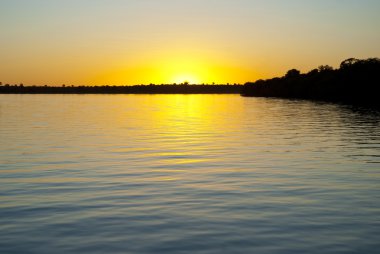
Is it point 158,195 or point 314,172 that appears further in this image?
point 314,172

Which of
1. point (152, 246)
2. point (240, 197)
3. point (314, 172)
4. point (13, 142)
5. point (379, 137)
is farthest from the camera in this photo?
point (379, 137)

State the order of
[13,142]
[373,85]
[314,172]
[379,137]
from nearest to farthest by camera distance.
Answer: [314,172], [13,142], [379,137], [373,85]

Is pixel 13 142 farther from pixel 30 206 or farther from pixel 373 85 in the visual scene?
pixel 373 85

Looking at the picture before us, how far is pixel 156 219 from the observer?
1742cm

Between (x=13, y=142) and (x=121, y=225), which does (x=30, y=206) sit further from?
(x=13, y=142)

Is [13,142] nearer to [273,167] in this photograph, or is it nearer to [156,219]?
[273,167]

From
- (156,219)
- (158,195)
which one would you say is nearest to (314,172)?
(158,195)

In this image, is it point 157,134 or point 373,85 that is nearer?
point 157,134

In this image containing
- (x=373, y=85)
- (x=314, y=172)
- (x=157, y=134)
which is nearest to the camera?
(x=314, y=172)

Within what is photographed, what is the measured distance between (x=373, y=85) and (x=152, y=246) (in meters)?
176

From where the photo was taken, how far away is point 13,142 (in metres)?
45.2

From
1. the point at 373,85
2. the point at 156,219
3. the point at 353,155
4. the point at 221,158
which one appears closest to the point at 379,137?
the point at 353,155

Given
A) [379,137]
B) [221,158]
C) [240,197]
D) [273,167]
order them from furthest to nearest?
[379,137]
[221,158]
[273,167]
[240,197]

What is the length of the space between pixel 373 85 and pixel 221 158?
6147 inches
